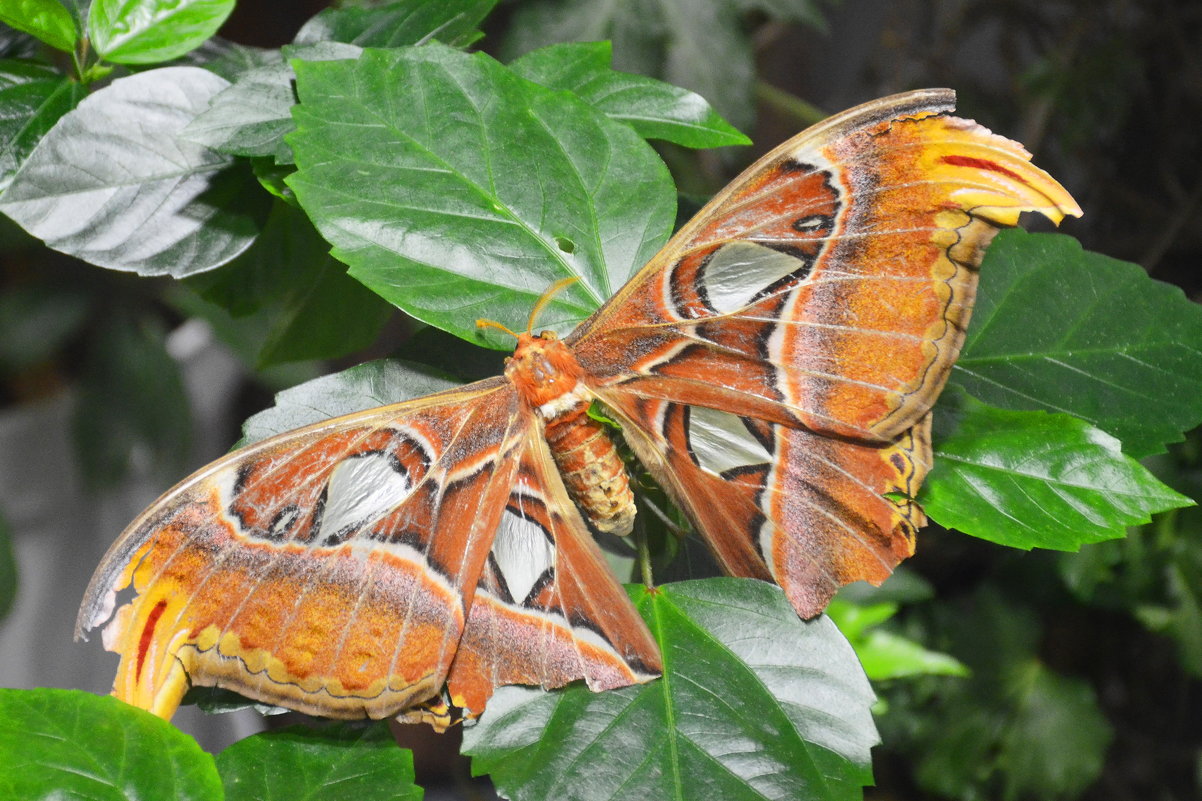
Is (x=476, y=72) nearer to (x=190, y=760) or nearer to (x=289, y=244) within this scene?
(x=289, y=244)

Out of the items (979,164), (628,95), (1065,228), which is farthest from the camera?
(1065,228)

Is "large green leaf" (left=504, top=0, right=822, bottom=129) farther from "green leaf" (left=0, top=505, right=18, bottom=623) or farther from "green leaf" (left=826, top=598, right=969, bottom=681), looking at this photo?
"green leaf" (left=0, top=505, right=18, bottom=623)

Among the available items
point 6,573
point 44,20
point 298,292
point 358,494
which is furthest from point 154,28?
point 6,573

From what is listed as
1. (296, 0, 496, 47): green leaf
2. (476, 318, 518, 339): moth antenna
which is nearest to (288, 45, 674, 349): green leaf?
(476, 318, 518, 339): moth antenna

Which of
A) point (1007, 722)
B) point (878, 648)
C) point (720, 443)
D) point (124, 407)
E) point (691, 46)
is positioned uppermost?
point (691, 46)

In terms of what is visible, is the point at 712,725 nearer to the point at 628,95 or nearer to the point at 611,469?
the point at 611,469

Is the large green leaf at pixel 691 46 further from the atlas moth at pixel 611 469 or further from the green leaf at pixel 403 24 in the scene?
the atlas moth at pixel 611 469
